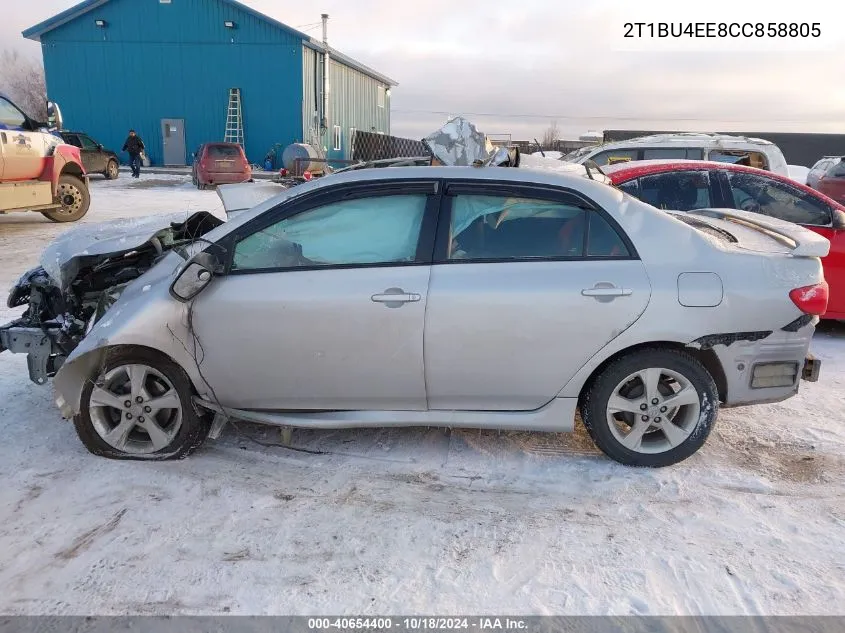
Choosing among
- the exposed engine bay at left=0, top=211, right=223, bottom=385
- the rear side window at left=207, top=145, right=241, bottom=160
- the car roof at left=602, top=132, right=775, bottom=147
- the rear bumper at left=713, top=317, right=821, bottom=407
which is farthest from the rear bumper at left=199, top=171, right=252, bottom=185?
the rear bumper at left=713, top=317, right=821, bottom=407

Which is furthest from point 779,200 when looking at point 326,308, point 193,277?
point 193,277

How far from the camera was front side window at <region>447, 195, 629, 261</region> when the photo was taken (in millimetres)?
3514

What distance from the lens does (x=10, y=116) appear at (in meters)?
10.6

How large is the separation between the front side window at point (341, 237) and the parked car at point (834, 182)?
1264 cm

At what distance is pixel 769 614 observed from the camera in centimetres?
254

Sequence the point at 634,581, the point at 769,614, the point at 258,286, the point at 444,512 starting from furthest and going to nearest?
the point at 258,286 < the point at 444,512 < the point at 634,581 < the point at 769,614

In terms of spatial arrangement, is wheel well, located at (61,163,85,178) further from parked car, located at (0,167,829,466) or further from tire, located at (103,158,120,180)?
tire, located at (103,158,120,180)

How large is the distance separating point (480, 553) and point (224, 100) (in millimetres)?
27840

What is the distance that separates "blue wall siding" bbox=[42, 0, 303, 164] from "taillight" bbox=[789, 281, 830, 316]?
85.6 ft

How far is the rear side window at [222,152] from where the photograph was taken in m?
19.8

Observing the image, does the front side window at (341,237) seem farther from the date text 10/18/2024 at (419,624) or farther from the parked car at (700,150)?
the parked car at (700,150)

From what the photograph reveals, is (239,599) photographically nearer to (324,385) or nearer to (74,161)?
(324,385)

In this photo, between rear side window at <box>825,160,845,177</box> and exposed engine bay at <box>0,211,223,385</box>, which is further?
rear side window at <box>825,160,845,177</box>

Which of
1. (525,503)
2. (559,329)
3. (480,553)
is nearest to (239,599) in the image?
(480,553)
